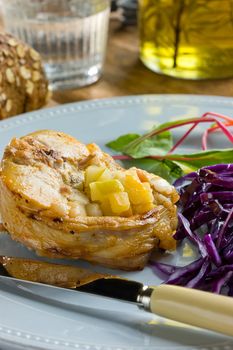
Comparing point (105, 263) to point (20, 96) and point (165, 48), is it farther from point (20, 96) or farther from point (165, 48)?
point (165, 48)

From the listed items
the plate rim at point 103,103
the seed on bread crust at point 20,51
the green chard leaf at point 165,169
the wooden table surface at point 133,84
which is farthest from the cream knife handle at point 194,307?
the wooden table surface at point 133,84

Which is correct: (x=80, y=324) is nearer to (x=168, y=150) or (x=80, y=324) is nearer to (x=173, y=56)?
(x=168, y=150)

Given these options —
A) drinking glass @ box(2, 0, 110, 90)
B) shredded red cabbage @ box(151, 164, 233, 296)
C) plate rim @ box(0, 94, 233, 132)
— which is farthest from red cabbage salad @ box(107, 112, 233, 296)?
drinking glass @ box(2, 0, 110, 90)

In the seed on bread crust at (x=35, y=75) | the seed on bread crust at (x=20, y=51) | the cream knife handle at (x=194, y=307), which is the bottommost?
the seed on bread crust at (x=35, y=75)

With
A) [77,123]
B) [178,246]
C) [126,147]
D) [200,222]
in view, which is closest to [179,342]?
[178,246]

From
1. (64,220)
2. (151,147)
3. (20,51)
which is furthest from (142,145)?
(20,51)

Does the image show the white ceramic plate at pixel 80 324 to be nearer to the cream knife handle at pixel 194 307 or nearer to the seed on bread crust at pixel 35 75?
the cream knife handle at pixel 194 307

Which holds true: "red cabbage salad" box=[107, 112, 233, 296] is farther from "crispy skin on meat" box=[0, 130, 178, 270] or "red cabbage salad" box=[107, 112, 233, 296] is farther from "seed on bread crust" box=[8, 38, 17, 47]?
Result: "seed on bread crust" box=[8, 38, 17, 47]
